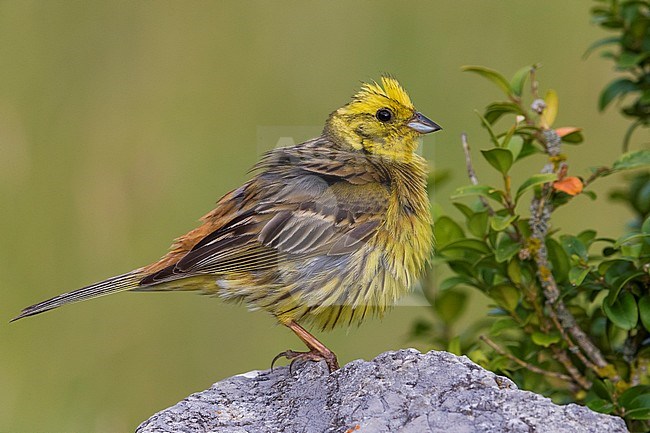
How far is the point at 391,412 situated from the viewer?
2.88m

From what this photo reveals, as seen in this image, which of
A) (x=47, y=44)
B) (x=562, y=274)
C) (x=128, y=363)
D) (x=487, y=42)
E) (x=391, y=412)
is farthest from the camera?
(x=487, y=42)

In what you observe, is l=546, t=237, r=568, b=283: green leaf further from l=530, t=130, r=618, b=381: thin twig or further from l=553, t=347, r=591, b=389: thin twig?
l=553, t=347, r=591, b=389: thin twig

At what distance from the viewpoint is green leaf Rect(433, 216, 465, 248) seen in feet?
13.1

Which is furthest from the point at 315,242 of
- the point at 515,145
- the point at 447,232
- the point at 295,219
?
the point at 515,145

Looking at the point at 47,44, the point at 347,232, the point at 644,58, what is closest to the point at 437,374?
the point at 347,232

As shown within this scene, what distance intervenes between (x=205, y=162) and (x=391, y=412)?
4.13 metres

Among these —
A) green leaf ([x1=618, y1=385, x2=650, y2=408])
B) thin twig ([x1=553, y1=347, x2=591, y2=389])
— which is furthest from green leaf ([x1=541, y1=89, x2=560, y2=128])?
green leaf ([x1=618, y1=385, x2=650, y2=408])

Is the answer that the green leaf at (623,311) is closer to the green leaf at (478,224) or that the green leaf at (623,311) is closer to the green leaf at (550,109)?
the green leaf at (478,224)

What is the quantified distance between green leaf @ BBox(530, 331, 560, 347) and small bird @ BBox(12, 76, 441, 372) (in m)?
0.49

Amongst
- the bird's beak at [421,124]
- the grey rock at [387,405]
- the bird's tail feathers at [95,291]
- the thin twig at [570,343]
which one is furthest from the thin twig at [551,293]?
the bird's tail feathers at [95,291]

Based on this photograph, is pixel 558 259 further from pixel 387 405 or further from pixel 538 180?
pixel 387 405

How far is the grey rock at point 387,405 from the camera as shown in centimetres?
276

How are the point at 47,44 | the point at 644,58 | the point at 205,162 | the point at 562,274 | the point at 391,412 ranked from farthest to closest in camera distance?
the point at 47,44, the point at 205,162, the point at 644,58, the point at 562,274, the point at 391,412

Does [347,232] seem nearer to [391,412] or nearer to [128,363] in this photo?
[391,412]
